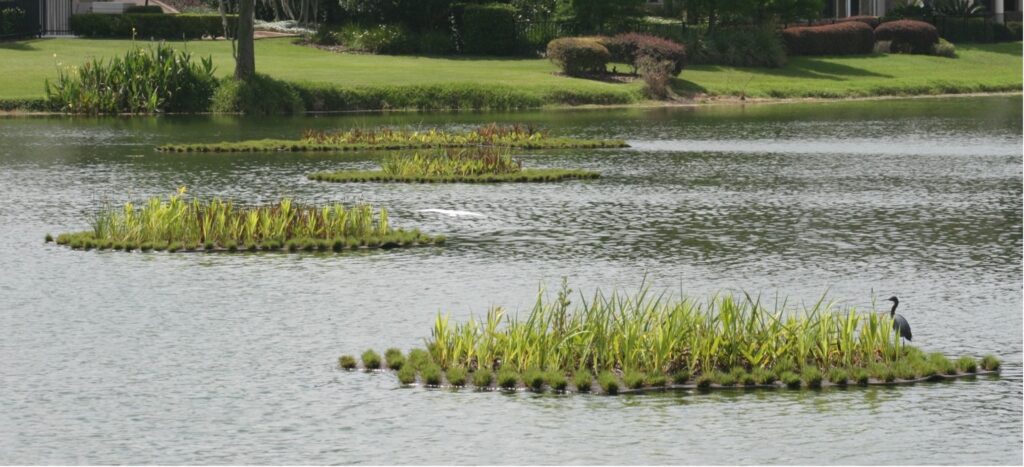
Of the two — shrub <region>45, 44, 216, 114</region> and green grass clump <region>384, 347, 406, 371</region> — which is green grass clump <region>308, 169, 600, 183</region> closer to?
green grass clump <region>384, 347, 406, 371</region>

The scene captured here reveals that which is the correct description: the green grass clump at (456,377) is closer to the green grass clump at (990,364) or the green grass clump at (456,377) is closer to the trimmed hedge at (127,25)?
the green grass clump at (990,364)

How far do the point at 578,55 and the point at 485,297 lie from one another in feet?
154

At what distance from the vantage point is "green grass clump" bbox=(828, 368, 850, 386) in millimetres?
16531

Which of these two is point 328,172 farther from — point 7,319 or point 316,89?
point 316,89

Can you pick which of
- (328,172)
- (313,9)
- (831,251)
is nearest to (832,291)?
(831,251)

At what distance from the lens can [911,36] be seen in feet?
276

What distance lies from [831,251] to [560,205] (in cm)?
734

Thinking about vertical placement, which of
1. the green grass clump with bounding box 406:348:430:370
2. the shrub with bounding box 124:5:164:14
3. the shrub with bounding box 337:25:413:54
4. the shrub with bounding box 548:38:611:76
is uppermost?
the shrub with bounding box 124:5:164:14

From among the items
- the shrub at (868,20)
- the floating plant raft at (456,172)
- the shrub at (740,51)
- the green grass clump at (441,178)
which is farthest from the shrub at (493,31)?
the green grass clump at (441,178)

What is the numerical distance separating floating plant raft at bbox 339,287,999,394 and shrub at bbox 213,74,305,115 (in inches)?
1643

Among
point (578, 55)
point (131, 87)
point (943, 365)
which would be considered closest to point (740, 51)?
point (578, 55)

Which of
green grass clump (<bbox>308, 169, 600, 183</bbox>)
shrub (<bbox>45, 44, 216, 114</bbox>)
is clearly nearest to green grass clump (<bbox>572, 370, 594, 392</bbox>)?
green grass clump (<bbox>308, 169, 600, 183</bbox>)

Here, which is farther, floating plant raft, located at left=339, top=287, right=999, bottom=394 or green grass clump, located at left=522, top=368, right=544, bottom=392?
floating plant raft, located at left=339, top=287, right=999, bottom=394

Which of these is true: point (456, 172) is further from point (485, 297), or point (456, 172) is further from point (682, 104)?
point (682, 104)
